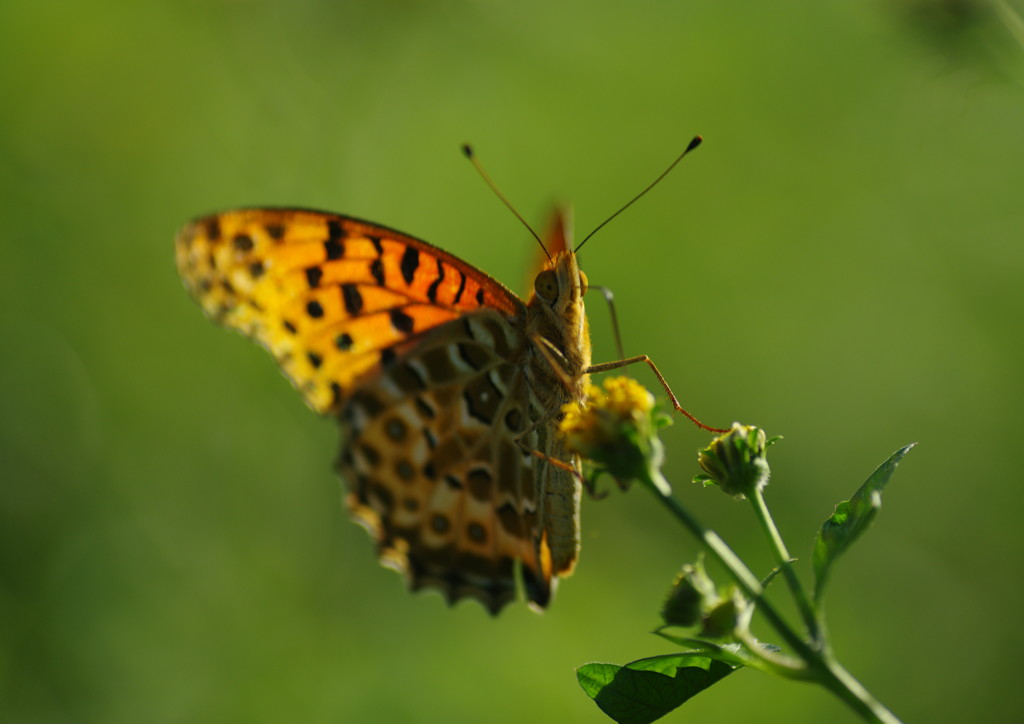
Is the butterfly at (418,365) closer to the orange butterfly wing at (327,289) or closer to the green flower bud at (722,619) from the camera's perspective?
the orange butterfly wing at (327,289)

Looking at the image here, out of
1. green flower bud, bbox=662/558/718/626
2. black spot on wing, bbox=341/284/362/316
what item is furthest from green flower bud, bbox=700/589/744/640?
black spot on wing, bbox=341/284/362/316

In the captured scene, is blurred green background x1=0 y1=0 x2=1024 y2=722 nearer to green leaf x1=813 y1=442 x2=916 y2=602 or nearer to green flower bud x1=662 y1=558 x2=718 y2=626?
green leaf x1=813 y1=442 x2=916 y2=602

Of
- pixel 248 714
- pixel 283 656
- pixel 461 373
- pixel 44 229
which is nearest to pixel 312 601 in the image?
pixel 283 656

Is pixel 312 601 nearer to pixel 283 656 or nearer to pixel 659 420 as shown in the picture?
pixel 283 656

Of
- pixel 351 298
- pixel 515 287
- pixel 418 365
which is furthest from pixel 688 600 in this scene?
pixel 515 287

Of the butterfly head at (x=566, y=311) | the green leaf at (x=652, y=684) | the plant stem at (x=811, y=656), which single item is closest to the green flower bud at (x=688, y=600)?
the green leaf at (x=652, y=684)

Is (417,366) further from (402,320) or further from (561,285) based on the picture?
(561,285)

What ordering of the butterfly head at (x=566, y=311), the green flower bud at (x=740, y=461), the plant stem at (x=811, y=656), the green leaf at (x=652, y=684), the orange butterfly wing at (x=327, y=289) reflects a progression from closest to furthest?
1. the plant stem at (x=811, y=656)
2. the green leaf at (x=652, y=684)
3. the green flower bud at (x=740, y=461)
4. the butterfly head at (x=566, y=311)
5. the orange butterfly wing at (x=327, y=289)
